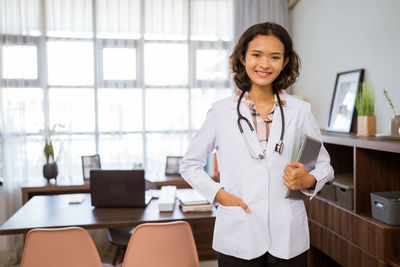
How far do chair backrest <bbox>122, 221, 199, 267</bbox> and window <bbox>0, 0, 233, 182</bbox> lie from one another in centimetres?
209

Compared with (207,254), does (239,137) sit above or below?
above

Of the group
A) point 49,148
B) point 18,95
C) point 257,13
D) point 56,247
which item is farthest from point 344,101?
point 18,95

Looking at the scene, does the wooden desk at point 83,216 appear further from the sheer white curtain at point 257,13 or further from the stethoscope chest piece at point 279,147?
the sheer white curtain at point 257,13

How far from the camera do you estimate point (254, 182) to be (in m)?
1.24

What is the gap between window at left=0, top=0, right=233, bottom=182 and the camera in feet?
11.7

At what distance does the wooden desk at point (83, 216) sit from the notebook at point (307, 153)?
838mm

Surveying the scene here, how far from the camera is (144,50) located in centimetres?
375

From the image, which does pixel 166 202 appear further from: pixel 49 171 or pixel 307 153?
pixel 49 171

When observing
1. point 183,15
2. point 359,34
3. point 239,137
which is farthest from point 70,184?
point 359,34

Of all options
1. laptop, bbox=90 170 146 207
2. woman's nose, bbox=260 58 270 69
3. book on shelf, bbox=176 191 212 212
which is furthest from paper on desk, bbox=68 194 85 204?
woman's nose, bbox=260 58 270 69

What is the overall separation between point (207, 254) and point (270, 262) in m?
2.25

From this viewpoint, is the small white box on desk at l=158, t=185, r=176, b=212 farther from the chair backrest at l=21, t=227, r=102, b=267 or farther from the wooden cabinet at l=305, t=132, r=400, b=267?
the wooden cabinet at l=305, t=132, r=400, b=267

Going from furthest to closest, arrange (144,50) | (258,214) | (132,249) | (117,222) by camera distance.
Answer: (144,50) < (117,222) < (132,249) < (258,214)

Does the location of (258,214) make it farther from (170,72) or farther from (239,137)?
(170,72)
